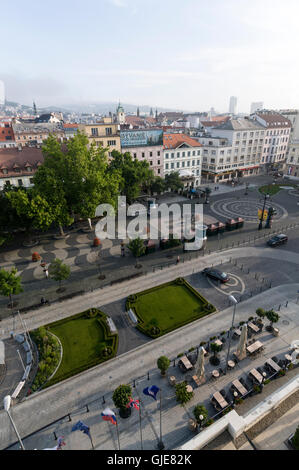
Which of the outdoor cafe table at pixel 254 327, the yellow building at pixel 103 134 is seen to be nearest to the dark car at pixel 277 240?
the outdoor cafe table at pixel 254 327

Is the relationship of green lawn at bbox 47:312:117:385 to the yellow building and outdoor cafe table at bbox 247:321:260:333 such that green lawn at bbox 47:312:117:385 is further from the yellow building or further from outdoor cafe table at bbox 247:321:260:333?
the yellow building

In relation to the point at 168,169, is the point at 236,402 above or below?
below

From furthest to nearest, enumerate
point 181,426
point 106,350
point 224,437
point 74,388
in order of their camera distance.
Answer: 1. point 106,350
2. point 74,388
3. point 181,426
4. point 224,437

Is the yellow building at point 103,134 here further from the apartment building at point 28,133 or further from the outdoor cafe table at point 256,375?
the apartment building at point 28,133

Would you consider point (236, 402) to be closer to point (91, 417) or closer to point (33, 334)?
point (91, 417)

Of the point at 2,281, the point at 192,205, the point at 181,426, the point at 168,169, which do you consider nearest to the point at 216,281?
the point at 181,426

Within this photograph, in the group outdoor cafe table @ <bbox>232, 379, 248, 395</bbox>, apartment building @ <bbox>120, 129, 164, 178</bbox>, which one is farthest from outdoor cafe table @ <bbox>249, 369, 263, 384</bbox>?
apartment building @ <bbox>120, 129, 164, 178</bbox>
